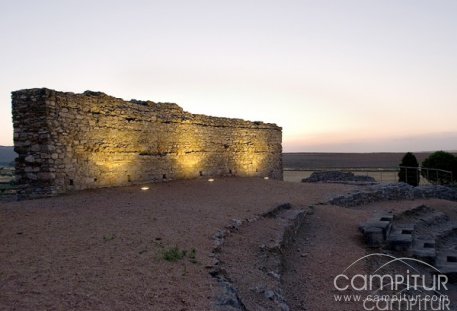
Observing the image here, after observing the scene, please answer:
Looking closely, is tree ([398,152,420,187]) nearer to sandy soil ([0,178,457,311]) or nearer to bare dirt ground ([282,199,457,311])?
bare dirt ground ([282,199,457,311])

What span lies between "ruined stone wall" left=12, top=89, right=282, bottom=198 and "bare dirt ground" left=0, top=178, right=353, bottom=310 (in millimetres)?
1076

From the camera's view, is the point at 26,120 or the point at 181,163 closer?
the point at 26,120

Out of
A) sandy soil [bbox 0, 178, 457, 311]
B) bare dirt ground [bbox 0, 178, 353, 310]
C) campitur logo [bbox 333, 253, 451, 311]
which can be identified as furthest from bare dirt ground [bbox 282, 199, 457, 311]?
bare dirt ground [bbox 0, 178, 353, 310]

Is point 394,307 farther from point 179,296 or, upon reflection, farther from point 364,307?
point 179,296

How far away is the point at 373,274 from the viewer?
887cm

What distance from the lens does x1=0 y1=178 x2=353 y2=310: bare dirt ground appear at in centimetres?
480

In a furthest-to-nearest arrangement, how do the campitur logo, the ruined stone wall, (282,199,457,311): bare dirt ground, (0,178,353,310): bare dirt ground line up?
the ruined stone wall < the campitur logo < (282,199,457,311): bare dirt ground < (0,178,353,310): bare dirt ground

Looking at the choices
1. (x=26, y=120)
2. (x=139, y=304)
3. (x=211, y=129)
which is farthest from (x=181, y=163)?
(x=139, y=304)

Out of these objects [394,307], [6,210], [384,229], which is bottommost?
[394,307]

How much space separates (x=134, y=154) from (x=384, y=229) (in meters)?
9.29

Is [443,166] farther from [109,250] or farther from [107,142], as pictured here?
[109,250]

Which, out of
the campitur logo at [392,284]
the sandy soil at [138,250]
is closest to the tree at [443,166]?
the sandy soil at [138,250]

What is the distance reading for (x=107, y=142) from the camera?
13.8 meters

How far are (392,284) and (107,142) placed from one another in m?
10.1
